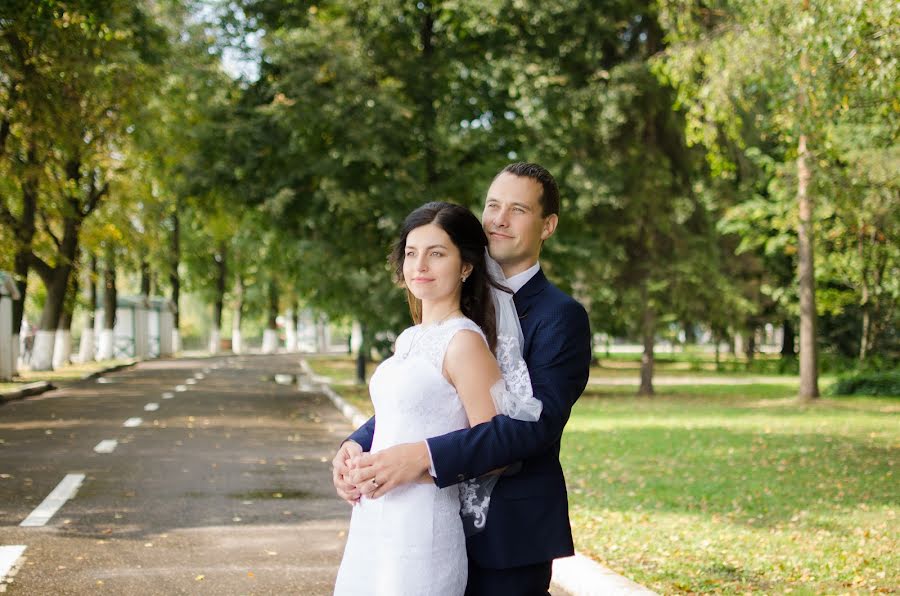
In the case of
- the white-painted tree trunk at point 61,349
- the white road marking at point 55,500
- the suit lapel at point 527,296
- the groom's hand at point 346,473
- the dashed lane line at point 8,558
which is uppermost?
the suit lapel at point 527,296

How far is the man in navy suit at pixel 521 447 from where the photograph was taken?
283 cm

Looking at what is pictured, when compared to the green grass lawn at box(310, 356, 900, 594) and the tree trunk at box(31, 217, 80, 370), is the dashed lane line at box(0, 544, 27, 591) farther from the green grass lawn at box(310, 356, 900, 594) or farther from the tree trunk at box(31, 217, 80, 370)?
the tree trunk at box(31, 217, 80, 370)

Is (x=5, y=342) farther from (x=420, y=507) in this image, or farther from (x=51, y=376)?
(x=420, y=507)

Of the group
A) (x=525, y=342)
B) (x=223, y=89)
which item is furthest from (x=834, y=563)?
(x=223, y=89)

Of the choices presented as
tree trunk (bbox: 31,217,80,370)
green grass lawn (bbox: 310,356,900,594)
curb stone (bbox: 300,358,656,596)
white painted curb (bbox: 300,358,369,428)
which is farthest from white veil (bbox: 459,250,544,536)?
tree trunk (bbox: 31,217,80,370)

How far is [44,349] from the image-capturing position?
34656 mm

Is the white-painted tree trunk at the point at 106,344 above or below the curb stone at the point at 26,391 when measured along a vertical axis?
above

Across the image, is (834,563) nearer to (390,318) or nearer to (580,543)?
(580,543)

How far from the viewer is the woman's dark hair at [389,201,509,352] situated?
3035 millimetres

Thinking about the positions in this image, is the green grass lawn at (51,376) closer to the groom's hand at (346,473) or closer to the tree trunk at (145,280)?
the tree trunk at (145,280)

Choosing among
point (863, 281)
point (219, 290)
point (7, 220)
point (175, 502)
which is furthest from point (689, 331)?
point (175, 502)

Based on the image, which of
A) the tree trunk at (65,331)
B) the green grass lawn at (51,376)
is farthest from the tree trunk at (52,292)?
the tree trunk at (65,331)

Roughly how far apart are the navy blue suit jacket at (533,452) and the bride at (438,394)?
0.04 meters

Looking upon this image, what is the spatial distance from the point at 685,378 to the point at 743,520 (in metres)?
30.6
